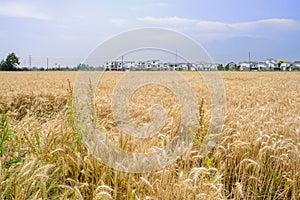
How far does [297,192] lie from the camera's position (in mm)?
2619

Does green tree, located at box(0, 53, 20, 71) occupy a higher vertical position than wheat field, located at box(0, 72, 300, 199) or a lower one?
higher

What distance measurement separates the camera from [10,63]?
67.8 m

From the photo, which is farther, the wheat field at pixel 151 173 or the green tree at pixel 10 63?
the green tree at pixel 10 63

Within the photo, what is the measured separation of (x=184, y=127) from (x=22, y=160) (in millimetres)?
2148

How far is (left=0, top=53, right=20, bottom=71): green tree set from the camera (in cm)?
6650

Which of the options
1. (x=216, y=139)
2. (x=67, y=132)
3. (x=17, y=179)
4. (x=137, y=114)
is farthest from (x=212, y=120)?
(x=17, y=179)

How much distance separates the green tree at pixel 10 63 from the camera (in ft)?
218

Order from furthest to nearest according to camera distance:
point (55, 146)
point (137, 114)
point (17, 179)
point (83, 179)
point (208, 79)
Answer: point (208, 79) < point (137, 114) < point (55, 146) < point (83, 179) < point (17, 179)

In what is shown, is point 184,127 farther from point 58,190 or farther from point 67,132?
point 58,190

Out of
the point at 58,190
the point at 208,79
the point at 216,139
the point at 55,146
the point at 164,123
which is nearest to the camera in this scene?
the point at 58,190

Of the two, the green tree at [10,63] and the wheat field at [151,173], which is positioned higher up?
the green tree at [10,63]

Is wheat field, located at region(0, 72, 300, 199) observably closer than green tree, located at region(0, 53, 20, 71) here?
Yes

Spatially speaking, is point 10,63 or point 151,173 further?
point 10,63

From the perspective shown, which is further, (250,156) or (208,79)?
(208,79)
